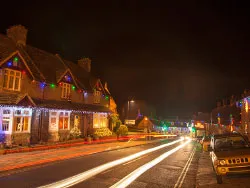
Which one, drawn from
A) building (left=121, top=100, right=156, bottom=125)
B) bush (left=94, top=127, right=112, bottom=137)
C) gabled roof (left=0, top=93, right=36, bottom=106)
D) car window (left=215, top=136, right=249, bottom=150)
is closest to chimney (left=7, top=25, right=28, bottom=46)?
gabled roof (left=0, top=93, right=36, bottom=106)

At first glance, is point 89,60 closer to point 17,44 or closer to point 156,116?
point 17,44

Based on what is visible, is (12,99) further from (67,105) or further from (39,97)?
(67,105)

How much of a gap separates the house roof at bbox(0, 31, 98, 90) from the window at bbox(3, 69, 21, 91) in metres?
1.38

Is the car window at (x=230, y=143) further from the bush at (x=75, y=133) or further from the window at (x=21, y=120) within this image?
the bush at (x=75, y=133)

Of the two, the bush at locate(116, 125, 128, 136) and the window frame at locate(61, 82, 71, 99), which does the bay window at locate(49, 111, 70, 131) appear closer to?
the window frame at locate(61, 82, 71, 99)

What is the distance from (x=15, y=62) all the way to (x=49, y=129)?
7947 mm

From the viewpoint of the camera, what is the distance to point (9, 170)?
1178cm

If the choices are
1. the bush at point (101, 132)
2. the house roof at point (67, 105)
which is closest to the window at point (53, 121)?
the house roof at point (67, 105)

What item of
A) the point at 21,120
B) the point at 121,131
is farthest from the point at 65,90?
the point at 121,131

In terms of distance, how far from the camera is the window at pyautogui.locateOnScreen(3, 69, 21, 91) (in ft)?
71.7

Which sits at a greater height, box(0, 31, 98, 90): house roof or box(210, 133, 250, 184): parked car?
box(0, 31, 98, 90): house roof

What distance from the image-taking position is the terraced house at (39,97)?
21562 mm

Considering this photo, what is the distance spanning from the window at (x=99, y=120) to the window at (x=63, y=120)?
6239 millimetres

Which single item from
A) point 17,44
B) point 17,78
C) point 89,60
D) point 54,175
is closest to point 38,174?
point 54,175
